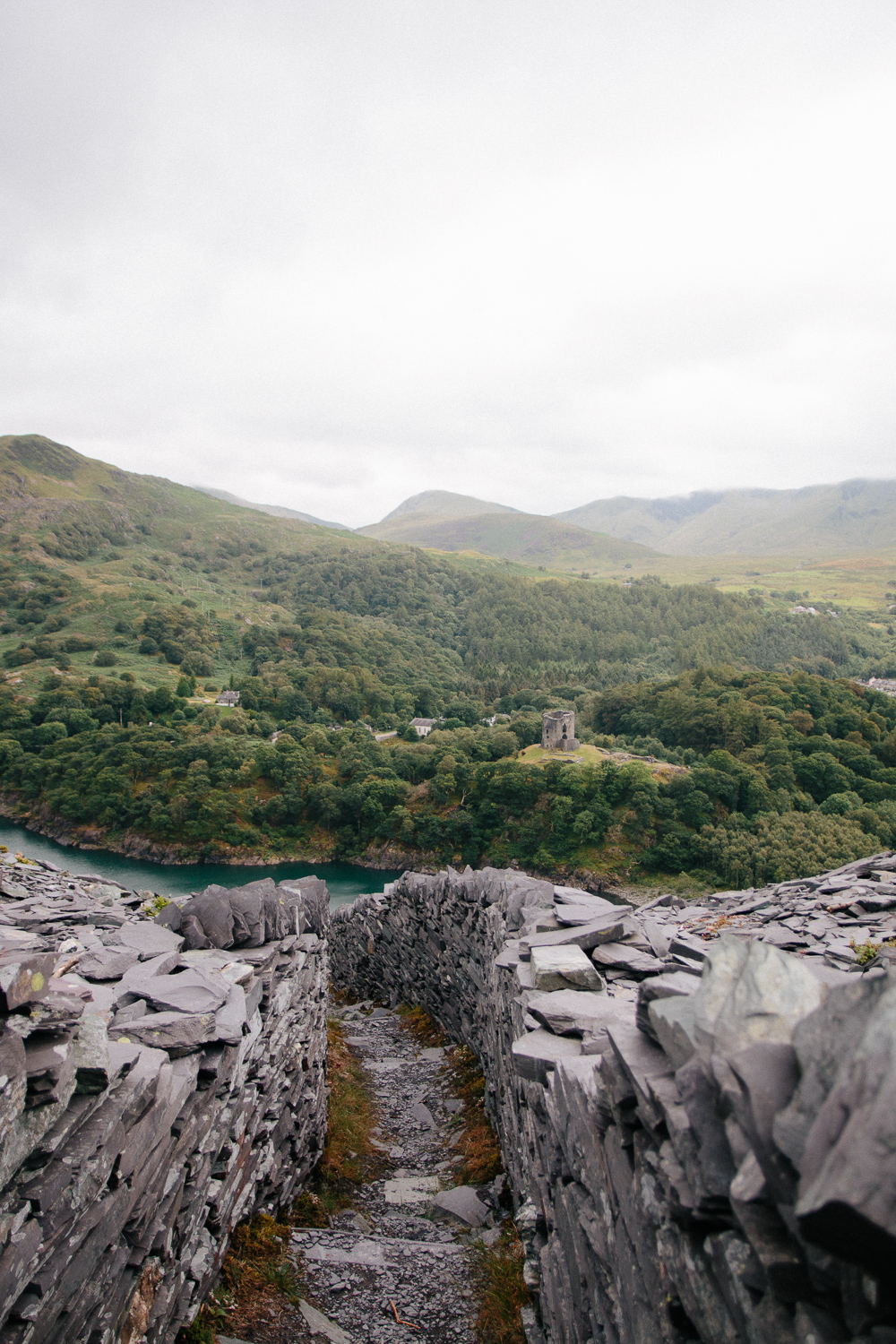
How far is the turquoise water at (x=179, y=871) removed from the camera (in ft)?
213

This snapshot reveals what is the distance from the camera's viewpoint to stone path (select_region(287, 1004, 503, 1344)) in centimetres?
703

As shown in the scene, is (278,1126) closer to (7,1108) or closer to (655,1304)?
(7,1108)

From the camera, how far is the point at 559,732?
82.4 meters

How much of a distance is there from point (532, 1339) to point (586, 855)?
212 ft

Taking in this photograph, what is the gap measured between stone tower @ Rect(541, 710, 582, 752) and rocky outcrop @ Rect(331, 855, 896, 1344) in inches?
2889

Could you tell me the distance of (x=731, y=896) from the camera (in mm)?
16016

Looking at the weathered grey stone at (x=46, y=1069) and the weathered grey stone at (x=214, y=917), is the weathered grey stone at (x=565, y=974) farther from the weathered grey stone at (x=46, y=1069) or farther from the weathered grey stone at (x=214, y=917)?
the weathered grey stone at (x=46, y=1069)

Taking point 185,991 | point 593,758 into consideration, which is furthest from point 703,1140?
point 593,758

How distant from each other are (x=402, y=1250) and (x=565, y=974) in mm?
4209

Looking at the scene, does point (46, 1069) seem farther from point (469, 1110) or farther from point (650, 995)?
point (469, 1110)

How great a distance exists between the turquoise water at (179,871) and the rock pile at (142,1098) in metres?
54.1

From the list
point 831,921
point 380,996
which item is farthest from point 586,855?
point 831,921

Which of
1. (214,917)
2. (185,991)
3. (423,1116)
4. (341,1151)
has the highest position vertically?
(185,991)

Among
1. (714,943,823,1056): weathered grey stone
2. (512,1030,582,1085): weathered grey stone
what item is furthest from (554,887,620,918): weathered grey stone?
(714,943,823,1056): weathered grey stone
